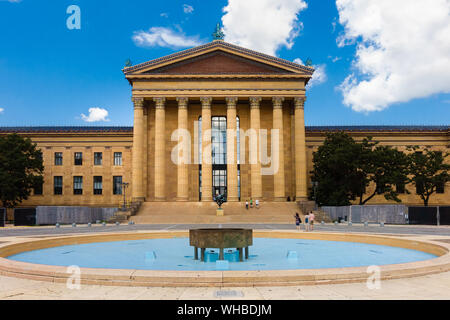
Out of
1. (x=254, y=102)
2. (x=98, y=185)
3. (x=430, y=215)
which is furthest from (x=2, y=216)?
(x=430, y=215)

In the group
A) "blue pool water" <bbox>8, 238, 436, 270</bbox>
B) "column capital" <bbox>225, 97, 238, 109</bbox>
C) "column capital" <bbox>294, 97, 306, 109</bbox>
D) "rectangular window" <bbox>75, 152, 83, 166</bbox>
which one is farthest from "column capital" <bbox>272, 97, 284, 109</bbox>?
"blue pool water" <bbox>8, 238, 436, 270</bbox>

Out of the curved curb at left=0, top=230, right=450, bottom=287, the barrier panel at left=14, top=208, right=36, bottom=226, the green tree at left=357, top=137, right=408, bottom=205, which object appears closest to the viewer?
the curved curb at left=0, top=230, right=450, bottom=287

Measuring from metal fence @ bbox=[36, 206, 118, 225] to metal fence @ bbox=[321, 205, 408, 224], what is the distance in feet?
93.0

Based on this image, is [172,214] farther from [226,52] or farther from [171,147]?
[226,52]

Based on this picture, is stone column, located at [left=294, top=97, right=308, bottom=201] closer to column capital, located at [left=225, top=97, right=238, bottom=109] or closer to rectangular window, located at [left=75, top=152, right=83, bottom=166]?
column capital, located at [left=225, top=97, right=238, bottom=109]

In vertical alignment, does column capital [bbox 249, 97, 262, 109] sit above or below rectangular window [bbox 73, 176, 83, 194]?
above

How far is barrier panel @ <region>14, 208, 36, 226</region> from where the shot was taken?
42.1 m

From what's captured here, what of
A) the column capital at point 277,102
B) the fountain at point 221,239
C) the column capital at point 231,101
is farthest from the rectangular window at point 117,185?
the fountain at point 221,239

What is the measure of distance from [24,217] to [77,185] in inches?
1043

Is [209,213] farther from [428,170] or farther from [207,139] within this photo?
[428,170]

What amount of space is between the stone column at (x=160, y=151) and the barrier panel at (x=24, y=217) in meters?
18.5

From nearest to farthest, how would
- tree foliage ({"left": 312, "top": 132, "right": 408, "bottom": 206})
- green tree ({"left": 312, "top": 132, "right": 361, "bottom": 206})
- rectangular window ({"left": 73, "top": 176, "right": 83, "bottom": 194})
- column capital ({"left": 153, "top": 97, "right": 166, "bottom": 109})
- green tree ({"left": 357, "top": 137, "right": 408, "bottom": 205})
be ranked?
green tree ({"left": 357, "top": 137, "right": 408, "bottom": 205}), tree foliage ({"left": 312, "top": 132, "right": 408, "bottom": 206}), green tree ({"left": 312, "top": 132, "right": 361, "bottom": 206}), column capital ({"left": 153, "top": 97, "right": 166, "bottom": 109}), rectangular window ({"left": 73, "top": 176, "right": 83, "bottom": 194})

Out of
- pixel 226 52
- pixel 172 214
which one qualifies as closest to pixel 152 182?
pixel 172 214
